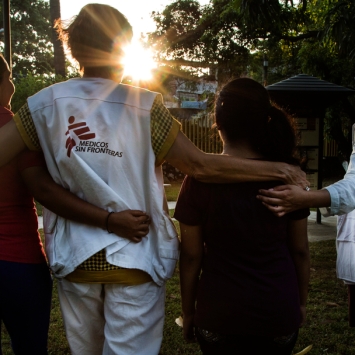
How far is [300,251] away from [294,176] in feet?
1.11

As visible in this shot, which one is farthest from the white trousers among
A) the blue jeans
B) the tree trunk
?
the tree trunk

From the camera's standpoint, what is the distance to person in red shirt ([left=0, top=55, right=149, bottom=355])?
1.89 metres

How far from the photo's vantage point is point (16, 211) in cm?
206

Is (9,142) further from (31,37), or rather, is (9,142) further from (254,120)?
(31,37)

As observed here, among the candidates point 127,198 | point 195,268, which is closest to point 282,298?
point 195,268

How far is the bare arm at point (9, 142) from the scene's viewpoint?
1919mm

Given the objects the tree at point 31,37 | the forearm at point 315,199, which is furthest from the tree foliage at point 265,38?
the tree at point 31,37

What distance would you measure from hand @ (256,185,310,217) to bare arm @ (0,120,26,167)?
984mm

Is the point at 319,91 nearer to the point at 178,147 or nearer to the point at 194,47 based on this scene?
the point at 178,147

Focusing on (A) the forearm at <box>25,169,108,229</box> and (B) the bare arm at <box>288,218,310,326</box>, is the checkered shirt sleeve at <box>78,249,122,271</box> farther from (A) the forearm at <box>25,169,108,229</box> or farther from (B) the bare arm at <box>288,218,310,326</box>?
(B) the bare arm at <box>288,218,310,326</box>

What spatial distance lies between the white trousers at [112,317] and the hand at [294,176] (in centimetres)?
70

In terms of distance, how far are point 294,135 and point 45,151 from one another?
1025mm

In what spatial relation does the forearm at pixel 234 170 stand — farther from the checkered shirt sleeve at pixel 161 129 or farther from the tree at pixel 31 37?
the tree at pixel 31 37

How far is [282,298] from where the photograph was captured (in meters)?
1.85
